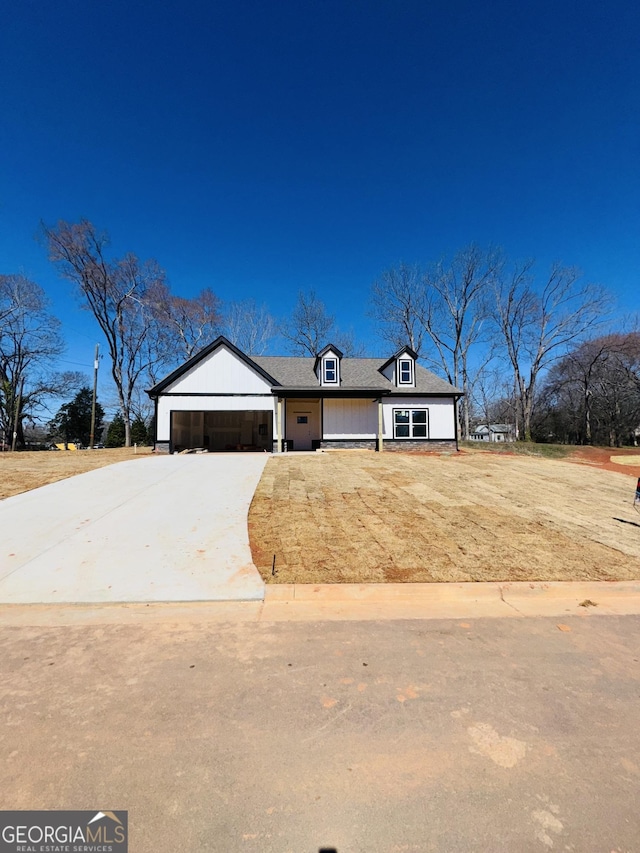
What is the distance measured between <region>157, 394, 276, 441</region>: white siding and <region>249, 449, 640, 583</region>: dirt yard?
8428mm

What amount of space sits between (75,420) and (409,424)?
3214 centimetres

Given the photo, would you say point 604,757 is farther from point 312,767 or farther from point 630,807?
point 312,767

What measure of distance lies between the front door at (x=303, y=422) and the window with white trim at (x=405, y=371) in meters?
4.85

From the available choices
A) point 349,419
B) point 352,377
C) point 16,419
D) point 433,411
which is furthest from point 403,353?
point 16,419

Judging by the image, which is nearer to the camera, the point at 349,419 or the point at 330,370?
the point at 349,419

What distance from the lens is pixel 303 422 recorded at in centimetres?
2134

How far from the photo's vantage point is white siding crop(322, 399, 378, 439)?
1997 cm

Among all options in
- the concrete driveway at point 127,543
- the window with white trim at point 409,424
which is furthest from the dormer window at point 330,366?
the concrete driveway at point 127,543

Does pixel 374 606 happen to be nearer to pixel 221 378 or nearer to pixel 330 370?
pixel 221 378

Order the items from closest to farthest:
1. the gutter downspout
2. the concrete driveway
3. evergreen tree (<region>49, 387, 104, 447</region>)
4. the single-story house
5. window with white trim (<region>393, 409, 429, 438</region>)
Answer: the concrete driveway < the gutter downspout < the single-story house < window with white trim (<region>393, 409, 429, 438</region>) < evergreen tree (<region>49, 387, 104, 447</region>)

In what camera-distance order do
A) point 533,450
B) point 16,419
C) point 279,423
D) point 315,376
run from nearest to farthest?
point 279,423, point 533,450, point 315,376, point 16,419

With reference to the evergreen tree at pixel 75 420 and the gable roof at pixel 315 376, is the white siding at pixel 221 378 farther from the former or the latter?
the evergreen tree at pixel 75 420

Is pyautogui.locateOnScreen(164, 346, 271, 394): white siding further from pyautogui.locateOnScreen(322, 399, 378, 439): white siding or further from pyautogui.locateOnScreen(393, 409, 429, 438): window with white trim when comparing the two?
pyautogui.locateOnScreen(393, 409, 429, 438): window with white trim

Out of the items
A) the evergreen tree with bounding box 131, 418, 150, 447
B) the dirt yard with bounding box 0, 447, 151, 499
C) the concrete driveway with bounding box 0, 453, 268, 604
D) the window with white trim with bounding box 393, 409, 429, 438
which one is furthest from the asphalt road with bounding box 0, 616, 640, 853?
the evergreen tree with bounding box 131, 418, 150, 447
